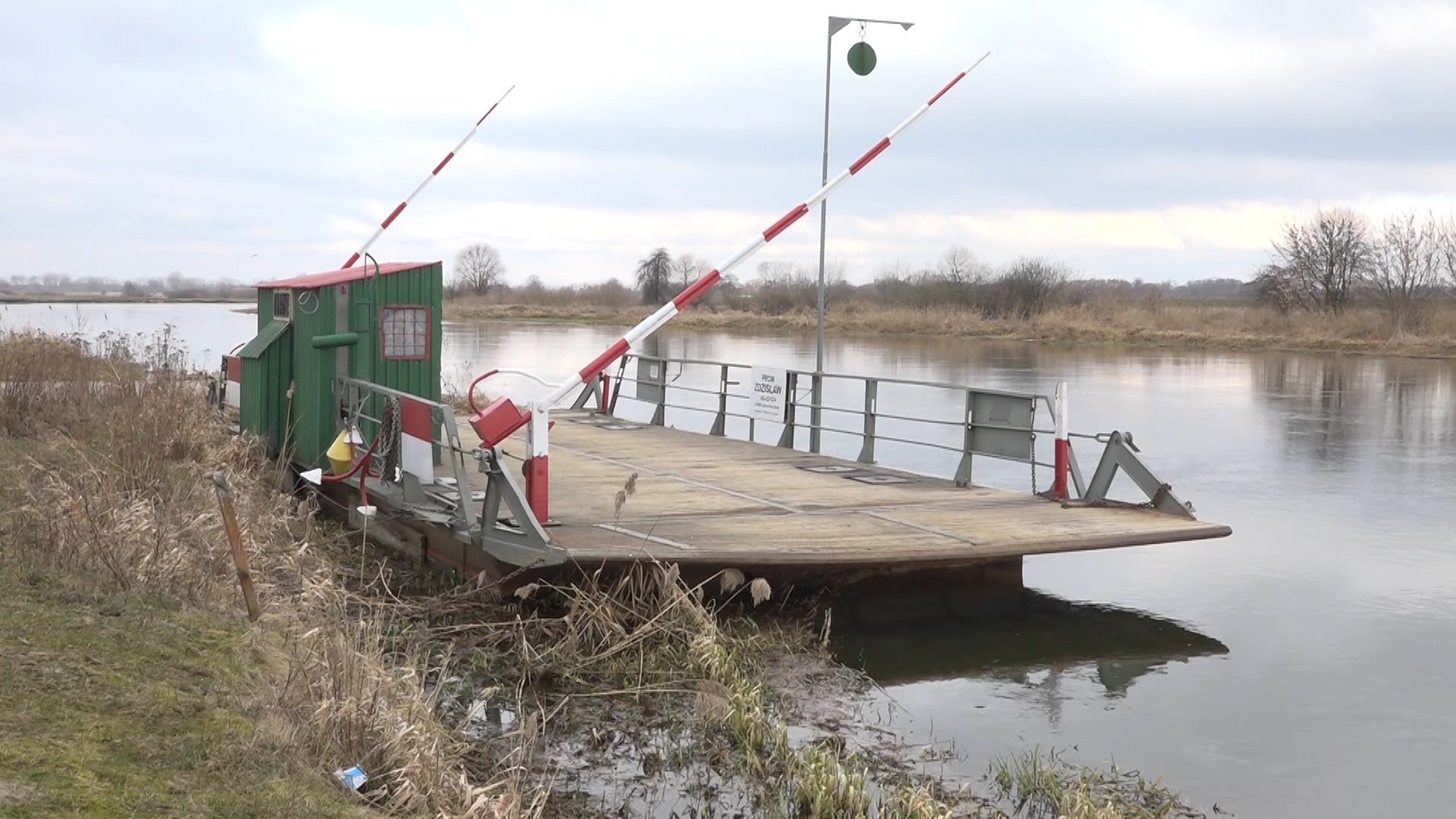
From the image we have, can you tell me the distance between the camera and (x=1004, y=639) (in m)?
10.2

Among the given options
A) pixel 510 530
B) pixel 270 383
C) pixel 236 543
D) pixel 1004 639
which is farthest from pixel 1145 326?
pixel 236 543

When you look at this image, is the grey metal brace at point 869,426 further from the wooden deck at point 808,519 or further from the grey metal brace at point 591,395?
the grey metal brace at point 591,395

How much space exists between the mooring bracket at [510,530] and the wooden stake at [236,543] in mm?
2003

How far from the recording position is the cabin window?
42.2 feet

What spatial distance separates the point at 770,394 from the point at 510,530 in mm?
7327

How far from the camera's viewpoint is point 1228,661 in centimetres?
966

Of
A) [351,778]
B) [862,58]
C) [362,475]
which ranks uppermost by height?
[862,58]

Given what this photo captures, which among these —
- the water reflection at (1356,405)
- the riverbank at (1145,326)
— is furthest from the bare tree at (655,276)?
the water reflection at (1356,405)

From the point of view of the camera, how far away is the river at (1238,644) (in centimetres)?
764

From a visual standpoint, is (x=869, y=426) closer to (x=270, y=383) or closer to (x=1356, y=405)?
(x=270, y=383)

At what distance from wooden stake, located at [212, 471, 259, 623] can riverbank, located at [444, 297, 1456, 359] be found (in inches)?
1820

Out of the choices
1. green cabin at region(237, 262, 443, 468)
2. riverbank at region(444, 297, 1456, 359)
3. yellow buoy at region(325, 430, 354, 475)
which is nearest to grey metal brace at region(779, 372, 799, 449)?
green cabin at region(237, 262, 443, 468)

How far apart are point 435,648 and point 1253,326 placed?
52.5 m

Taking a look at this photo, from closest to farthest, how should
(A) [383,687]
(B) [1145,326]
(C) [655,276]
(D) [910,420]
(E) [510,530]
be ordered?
(A) [383,687] < (E) [510,530] < (D) [910,420] < (B) [1145,326] < (C) [655,276]
